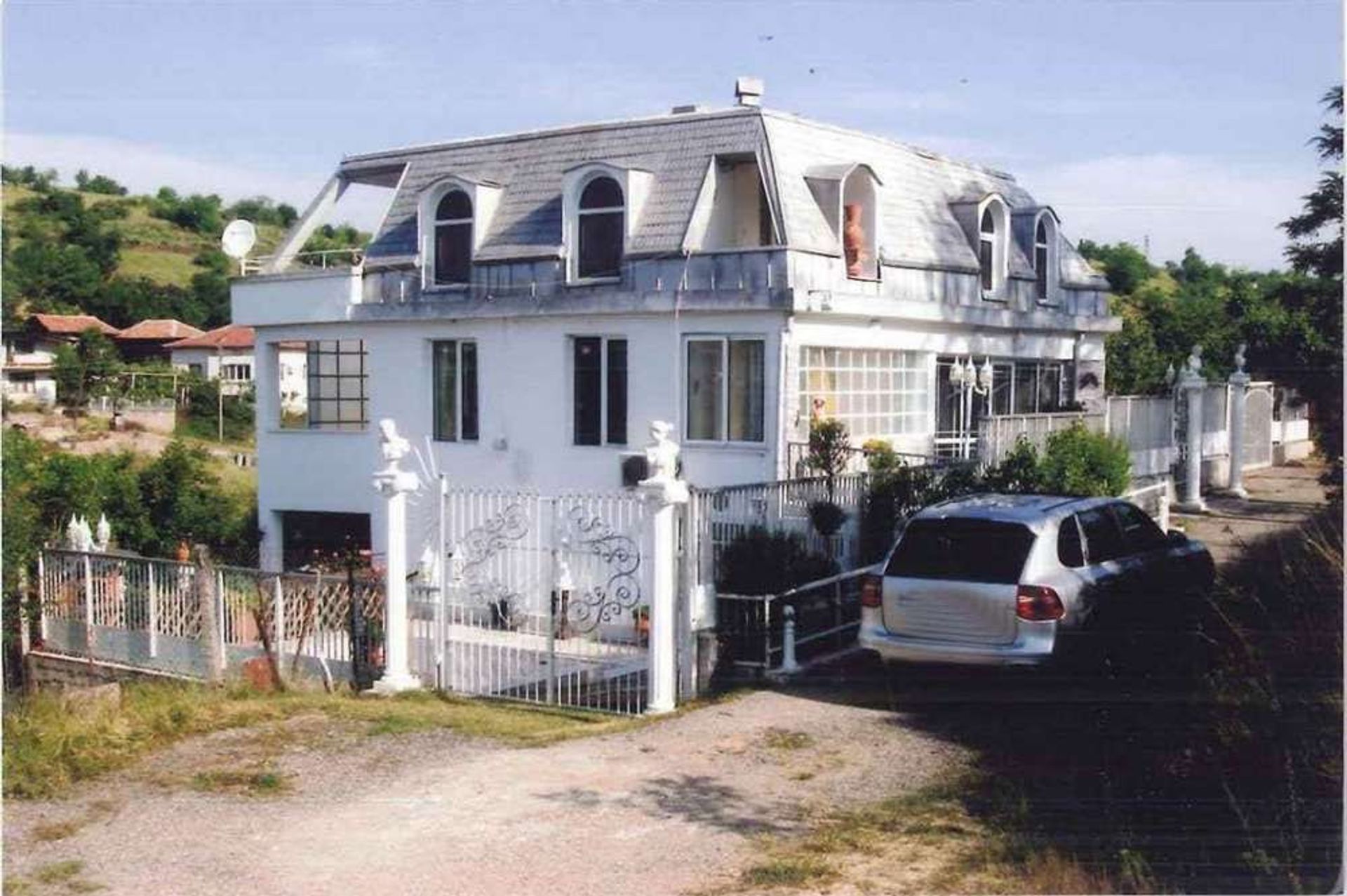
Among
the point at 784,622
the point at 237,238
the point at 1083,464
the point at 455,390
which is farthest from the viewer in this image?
the point at 237,238

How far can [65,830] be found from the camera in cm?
812

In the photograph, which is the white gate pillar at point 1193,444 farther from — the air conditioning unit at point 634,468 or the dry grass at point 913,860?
the dry grass at point 913,860

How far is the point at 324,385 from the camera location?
20.8 meters

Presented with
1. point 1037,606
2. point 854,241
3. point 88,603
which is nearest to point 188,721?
point 88,603

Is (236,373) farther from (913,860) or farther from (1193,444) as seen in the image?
(913,860)

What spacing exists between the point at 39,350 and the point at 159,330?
2.05 metres

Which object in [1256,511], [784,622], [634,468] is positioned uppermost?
[634,468]

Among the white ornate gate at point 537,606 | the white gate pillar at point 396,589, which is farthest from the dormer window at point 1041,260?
the white gate pillar at point 396,589

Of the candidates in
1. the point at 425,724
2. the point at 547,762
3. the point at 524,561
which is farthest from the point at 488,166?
the point at 547,762

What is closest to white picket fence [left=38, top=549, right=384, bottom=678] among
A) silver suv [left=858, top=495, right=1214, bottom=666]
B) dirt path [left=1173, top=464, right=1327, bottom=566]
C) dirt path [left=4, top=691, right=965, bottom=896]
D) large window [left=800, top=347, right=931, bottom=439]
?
dirt path [left=4, top=691, right=965, bottom=896]

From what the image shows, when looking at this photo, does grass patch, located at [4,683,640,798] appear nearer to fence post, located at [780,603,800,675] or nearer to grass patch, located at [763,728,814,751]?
grass patch, located at [763,728,814,751]

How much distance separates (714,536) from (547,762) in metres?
3.04

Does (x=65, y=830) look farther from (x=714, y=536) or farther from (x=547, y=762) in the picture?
(x=714, y=536)

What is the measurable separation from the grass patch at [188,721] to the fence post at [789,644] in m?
1.45
